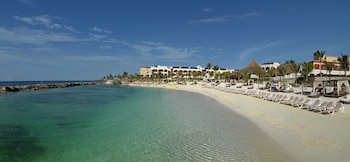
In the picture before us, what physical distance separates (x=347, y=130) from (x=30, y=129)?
15.1 m

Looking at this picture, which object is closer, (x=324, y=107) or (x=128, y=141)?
(x=128, y=141)

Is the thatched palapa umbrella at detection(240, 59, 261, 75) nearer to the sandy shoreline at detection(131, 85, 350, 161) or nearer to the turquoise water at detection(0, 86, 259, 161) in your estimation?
the sandy shoreline at detection(131, 85, 350, 161)

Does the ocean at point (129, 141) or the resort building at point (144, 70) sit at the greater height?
the resort building at point (144, 70)

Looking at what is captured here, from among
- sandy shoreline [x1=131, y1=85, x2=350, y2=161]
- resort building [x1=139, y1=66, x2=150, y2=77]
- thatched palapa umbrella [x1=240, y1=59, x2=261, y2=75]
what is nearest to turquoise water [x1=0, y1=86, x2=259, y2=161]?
sandy shoreline [x1=131, y1=85, x2=350, y2=161]

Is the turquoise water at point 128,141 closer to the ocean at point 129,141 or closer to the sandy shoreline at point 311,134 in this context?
the ocean at point 129,141

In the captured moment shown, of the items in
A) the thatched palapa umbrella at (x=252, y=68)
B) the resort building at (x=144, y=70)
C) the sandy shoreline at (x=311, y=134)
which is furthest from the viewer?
the resort building at (x=144, y=70)

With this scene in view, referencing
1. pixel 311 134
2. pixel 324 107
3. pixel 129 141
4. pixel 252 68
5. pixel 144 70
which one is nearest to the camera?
pixel 311 134

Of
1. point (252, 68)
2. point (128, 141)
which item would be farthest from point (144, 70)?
point (128, 141)

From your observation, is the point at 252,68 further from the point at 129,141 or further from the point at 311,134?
the point at 129,141

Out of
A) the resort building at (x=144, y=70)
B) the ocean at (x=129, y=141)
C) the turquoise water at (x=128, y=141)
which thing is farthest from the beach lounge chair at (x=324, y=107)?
the resort building at (x=144, y=70)

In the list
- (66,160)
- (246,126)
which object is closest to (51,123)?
(66,160)

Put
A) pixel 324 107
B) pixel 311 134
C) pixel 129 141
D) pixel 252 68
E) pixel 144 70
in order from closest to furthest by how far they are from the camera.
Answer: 1. pixel 311 134
2. pixel 129 141
3. pixel 324 107
4. pixel 252 68
5. pixel 144 70

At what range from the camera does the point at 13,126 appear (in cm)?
1273

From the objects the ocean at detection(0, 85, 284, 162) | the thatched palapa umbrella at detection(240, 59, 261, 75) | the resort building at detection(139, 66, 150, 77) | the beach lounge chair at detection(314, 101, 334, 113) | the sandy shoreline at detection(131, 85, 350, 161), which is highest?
the resort building at detection(139, 66, 150, 77)
